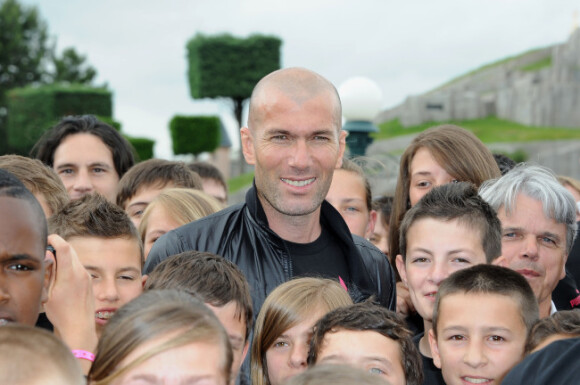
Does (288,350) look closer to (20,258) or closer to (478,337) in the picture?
(478,337)

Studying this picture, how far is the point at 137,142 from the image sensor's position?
29984mm

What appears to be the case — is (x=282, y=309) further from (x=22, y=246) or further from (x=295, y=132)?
(x=22, y=246)

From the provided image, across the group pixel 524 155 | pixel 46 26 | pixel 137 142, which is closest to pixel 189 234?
pixel 137 142

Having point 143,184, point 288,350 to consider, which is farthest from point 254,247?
point 143,184

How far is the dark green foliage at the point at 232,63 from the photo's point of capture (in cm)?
4088

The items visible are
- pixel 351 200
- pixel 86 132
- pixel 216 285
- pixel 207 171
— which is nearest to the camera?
pixel 216 285

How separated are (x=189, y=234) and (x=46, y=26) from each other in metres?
54.5

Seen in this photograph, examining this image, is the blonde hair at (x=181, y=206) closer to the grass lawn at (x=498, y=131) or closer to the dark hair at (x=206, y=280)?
the dark hair at (x=206, y=280)

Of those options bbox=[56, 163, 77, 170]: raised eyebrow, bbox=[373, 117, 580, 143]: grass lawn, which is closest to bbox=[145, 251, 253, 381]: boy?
bbox=[56, 163, 77, 170]: raised eyebrow

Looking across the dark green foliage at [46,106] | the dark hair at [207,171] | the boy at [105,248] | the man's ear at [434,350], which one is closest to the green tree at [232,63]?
the dark green foliage at [46,106]

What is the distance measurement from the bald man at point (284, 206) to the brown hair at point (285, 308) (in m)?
0.21

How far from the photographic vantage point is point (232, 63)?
4106cm

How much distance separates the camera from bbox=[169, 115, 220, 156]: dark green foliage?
36781mm

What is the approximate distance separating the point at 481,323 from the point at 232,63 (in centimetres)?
3808
